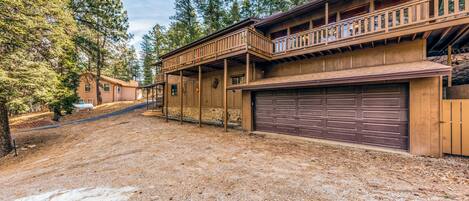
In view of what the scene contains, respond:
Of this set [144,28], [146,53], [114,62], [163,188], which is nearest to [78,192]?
[163,188]

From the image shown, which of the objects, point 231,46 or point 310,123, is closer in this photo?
point 310,123

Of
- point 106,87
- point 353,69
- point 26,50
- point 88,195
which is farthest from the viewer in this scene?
point 106,87

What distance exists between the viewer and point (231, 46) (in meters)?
9.34

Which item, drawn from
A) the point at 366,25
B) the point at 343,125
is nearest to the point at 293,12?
the point at 366,25

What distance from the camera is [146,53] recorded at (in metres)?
39.0

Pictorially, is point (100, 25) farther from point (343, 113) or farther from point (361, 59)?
point (343, 113)

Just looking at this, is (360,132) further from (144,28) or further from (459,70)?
(144,28)

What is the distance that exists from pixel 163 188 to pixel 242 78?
8724 millimetres

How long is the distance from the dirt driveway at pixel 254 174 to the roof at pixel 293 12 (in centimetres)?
644

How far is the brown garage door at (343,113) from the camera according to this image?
600cm

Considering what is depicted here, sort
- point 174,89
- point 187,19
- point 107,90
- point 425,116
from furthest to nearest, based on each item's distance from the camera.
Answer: point 107,90
point 187,19
point 174,89
point 425,116

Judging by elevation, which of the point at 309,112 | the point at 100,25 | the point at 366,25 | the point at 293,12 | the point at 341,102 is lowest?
the point at 309,112

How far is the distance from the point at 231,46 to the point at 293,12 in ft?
11.8

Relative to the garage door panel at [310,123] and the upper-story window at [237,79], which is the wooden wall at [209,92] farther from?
the garage door panel at [310,123]
